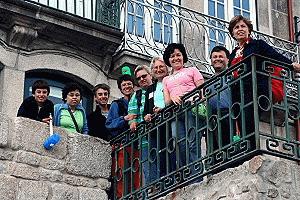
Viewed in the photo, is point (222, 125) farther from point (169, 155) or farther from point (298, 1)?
point (298, 1)

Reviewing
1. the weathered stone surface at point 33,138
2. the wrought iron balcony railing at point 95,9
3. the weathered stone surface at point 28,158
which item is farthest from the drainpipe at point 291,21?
the weathered stone surface at point 28,158

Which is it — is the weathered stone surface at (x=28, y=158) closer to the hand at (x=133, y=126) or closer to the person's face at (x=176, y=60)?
the hand at (x=133, y=126)

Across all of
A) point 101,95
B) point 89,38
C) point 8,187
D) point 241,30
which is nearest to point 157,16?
point 89,38

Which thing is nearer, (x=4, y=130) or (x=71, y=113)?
(x=4, y=130)

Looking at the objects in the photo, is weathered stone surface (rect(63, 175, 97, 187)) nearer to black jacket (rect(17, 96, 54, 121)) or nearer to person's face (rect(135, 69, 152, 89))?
black jacket (rect(17, 96, 54, 121))

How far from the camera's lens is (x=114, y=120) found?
32.1 feet

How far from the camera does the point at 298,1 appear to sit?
16422 millimetres

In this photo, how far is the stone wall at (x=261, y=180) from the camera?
24.8ft

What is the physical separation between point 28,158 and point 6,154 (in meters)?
0.24

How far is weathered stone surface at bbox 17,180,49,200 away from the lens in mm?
8930

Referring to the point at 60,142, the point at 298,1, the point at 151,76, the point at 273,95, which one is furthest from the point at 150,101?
the point at 298,1

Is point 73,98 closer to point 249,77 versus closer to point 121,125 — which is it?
point 121,125

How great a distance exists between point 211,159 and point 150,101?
4.89ft

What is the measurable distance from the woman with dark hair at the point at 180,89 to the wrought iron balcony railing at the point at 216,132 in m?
0.01
